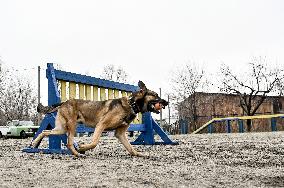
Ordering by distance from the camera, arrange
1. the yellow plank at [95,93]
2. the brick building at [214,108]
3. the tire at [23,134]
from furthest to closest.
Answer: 1. the brick building at [214,108]
2. the tire at [23,134]
3. the yellow plank at [95,93]

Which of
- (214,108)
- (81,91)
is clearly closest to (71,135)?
(81,91)

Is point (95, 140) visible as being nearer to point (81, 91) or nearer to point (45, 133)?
point (45, 133)

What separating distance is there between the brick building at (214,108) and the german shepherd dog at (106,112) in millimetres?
35993

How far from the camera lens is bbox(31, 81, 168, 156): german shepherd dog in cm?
582

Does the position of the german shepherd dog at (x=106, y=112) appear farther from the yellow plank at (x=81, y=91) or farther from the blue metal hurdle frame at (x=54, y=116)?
the yellow plank at (x=81, y=91)

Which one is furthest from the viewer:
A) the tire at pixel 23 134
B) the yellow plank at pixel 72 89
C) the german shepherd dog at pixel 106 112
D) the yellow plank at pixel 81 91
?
the tire at pixel 23 134

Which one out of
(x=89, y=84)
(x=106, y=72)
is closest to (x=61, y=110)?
(x=89, y=84)

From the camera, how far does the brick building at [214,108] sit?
42375mm

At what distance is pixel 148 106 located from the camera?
596 centimetres

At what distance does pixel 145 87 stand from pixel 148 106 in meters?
0.31

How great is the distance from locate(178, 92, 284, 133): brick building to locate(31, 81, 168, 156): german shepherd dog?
1417 inches

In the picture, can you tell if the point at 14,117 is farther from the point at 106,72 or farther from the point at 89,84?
the point at 89,84

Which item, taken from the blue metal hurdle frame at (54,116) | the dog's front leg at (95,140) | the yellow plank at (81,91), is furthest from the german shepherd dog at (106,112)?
the yellow plank at (81,91)

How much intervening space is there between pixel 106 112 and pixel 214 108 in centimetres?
4382
